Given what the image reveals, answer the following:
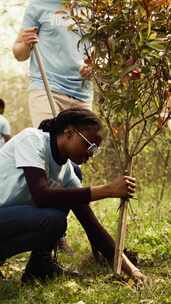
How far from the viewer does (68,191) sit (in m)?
4.28

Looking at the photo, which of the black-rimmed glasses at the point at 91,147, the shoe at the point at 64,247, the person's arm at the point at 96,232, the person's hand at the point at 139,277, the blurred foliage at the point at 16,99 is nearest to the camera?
the black-rimmed glasses at the point at 91,147

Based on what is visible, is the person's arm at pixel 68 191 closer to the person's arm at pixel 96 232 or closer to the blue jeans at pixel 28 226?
the blue jeans at pixel 28 226

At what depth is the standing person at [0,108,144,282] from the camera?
14.0 feet

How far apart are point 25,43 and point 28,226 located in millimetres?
1511

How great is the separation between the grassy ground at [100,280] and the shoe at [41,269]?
0.07m

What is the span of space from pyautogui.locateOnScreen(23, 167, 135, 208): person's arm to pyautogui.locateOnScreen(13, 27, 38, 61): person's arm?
127 centimetres

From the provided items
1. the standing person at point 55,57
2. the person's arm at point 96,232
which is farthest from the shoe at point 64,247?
the standing person at point 55,57

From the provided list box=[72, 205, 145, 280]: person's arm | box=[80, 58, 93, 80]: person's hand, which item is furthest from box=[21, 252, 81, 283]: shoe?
box=[80, 58, 93, 80]: person's hand

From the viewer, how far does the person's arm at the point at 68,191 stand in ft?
13.8

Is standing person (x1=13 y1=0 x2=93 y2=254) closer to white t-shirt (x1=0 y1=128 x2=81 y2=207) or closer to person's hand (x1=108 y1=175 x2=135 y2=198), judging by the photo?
white t-shirt (x1=0 y1=128 x2=81 y2=207)

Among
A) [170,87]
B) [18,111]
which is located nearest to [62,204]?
[170,87]

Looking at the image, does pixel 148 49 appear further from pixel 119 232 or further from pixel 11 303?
pixel 11 303

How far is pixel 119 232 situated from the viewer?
4.49 m

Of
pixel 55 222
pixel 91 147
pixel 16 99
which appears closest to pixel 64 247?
pixel 55 222
